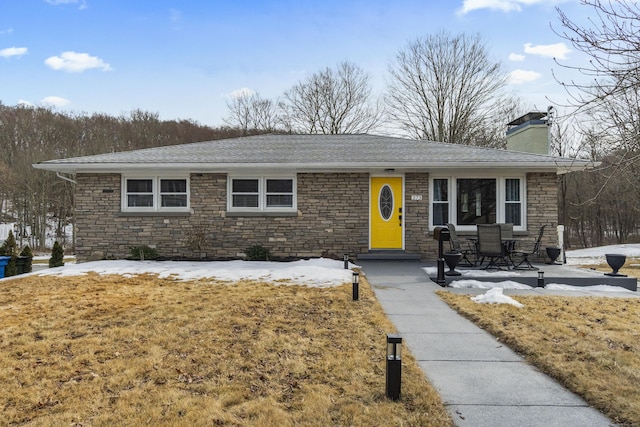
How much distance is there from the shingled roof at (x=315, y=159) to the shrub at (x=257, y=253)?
210 cm

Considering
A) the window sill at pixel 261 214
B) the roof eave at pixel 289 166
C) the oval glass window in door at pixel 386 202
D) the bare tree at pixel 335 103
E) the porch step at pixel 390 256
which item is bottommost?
the porch step at pixel 390 256

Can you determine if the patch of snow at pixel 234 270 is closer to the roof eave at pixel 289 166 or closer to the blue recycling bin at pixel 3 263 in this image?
the blue recycling bin at pixel 3 263

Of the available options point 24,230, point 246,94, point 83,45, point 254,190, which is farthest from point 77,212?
point 246,94

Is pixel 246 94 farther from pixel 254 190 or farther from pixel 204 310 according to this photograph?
pixel 204 310

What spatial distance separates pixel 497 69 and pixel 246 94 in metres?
18.3

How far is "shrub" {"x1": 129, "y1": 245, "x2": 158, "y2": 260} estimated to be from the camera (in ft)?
33.8

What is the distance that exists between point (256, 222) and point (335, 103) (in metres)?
19.2

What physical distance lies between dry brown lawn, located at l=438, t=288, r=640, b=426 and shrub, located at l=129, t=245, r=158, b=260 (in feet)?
24.4

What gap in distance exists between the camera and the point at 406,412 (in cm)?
272

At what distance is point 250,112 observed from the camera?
104ft

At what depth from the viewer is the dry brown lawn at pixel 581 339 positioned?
3.06 metres

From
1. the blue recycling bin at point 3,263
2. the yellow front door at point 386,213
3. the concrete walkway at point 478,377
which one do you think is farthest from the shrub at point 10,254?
the concrete walkway at point 478,377

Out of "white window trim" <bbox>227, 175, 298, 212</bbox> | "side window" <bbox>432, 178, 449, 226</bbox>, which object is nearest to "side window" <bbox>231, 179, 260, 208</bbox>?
"white window trim" <bbox>227, 175, 298, 212</bbox>

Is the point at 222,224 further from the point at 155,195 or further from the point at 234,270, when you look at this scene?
the point at 234,270
